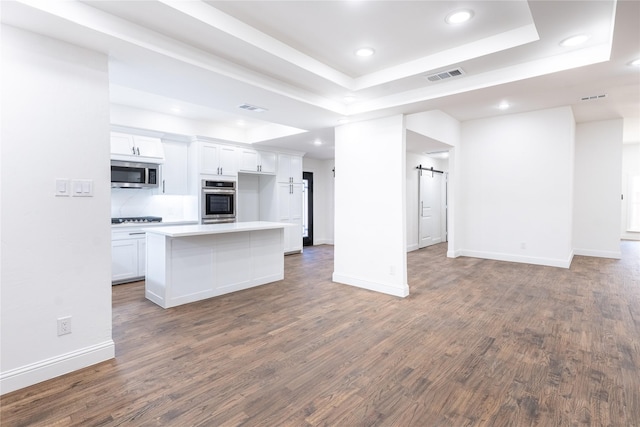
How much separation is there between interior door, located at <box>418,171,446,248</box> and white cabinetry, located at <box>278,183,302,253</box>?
313 cm

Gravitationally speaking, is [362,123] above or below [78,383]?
above

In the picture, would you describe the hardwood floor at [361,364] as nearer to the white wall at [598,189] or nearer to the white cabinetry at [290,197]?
the white wall at [598,189]

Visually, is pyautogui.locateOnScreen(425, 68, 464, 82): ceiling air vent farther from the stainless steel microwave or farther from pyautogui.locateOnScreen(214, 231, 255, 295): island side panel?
the stainless steel microwave

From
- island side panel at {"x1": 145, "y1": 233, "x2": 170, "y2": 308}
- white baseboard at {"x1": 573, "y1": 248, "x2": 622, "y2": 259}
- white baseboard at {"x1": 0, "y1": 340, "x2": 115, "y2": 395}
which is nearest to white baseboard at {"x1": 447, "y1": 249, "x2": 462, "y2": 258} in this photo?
white baseboard at {"x1": 573, "y1": 248, "x2": 622, "y2": 259}

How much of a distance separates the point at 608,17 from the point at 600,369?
271 cm

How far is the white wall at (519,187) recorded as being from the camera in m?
5.76

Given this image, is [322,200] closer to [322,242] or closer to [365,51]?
[322,242]

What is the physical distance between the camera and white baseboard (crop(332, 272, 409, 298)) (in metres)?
4.23

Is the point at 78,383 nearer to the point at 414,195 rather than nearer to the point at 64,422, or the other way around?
the point at 64,422

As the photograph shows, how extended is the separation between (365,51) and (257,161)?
4289 millimetres

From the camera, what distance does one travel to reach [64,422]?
1.84 meters

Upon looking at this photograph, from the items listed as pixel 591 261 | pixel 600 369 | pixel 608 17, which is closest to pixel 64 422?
pixel 600 369

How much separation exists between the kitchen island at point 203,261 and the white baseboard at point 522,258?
4.50 m

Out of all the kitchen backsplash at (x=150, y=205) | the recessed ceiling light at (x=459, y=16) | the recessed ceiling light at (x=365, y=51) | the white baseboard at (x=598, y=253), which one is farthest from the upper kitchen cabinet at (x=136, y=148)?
the white baseboard at (x=598, y=253)
